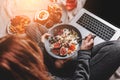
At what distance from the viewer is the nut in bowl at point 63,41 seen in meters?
1.07

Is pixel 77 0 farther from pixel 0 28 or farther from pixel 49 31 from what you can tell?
pixel 0 28

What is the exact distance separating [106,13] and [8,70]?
0.45 meters

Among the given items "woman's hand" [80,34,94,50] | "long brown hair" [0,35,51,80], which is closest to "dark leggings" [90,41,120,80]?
"woman's hand" [80,34,94,50]

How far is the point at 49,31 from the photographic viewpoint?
1.10 meters

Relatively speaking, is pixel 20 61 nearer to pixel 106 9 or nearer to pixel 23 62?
pixel 23 62

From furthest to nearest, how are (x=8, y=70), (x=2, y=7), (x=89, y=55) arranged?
(x=2, y=7), (x=89, y=55), (x=8, y=70)

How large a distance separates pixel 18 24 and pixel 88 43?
0.25m

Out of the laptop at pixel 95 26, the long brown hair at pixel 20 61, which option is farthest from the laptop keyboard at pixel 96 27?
the long brown hair at pixel 20 61

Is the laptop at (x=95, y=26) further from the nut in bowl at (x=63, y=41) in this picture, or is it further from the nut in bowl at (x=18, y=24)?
the nut in bowl at (x=18, y=24)

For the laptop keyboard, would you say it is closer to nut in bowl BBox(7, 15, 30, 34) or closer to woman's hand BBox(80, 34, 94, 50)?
woman's hand BBox(80, 34, 94, 50)

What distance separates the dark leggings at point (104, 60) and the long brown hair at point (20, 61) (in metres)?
0.16

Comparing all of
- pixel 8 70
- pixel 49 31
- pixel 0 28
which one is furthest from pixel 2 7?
pixel 8 70

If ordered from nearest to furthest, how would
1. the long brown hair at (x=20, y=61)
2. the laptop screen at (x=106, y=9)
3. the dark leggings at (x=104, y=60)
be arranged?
the long brown hair at (x=20, y=61), the dark leggings at (x=104, y=60), the laptop screen at (x=106, y=9)

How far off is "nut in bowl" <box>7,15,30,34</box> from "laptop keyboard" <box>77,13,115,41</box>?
0.62ft
